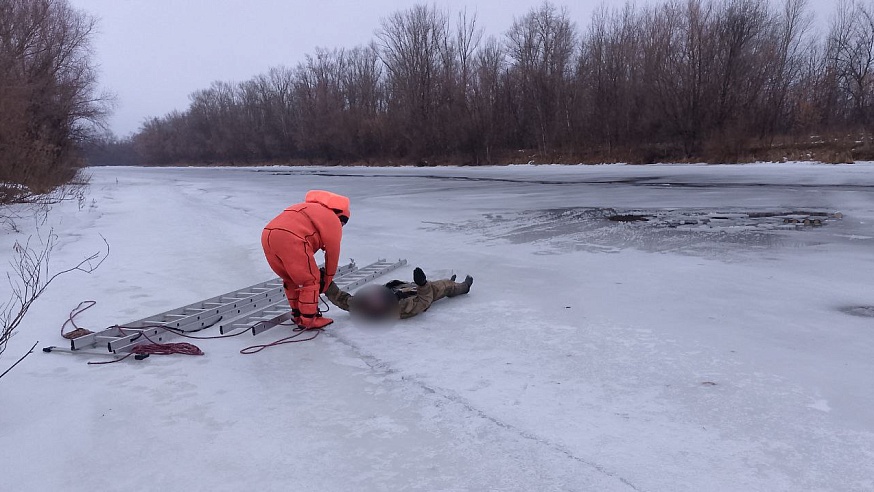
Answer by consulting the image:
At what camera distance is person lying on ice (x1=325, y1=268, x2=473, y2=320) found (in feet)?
16.5

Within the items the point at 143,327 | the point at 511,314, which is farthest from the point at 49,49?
the point at 511,314

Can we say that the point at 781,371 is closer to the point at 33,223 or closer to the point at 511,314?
the point at 511,314

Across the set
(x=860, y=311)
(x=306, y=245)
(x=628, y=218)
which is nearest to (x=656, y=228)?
(x=628, y=218)

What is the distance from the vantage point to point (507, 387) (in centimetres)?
350

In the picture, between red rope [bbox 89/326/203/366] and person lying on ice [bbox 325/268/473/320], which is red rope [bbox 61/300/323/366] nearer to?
red rope [bbox 89/326/203/366]

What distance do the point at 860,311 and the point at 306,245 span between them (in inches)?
184

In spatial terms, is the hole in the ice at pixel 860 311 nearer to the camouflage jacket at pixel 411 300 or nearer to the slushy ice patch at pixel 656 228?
the slushy ice patch at pixel 656 228

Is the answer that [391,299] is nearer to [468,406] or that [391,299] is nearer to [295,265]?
[295,265]

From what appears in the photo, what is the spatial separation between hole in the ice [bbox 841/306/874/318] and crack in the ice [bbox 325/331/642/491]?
3456 mm

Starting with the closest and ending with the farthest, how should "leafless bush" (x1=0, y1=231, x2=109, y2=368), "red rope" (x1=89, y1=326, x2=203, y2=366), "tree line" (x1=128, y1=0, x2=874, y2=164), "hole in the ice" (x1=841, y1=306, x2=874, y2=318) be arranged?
"leafless bush" (x1=0, y1=231, x2=109, y2=368), "red rope" (x1=89, y1=326, x2=203, y2=366), "hole in the ice" (x1=841, y1=306, x2=874, y2=318), "tree line" (x1=128, y1=0, x2=874, y2=164)

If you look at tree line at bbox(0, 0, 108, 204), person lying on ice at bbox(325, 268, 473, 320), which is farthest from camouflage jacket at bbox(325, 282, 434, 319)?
tree line at bbox(0, 0, 108, 204)

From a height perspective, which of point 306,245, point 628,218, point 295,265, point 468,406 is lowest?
point 468,406

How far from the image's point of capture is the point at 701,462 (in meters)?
2.61

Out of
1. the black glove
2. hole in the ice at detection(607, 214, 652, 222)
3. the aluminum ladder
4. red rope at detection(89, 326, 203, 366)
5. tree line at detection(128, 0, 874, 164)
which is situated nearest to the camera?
red rope at detection(89, 326, 203, 366)
